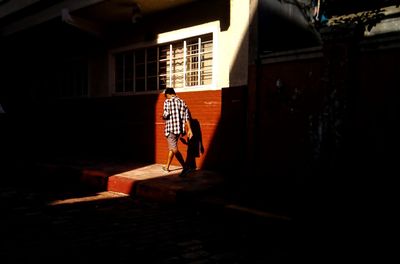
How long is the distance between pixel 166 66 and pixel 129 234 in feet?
19.3

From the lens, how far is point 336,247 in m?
4.07

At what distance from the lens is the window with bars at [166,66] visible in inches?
338

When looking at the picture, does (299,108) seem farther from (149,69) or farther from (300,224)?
(149,69)

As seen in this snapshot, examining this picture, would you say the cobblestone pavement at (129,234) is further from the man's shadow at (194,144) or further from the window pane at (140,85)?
the window pane at (140,85)

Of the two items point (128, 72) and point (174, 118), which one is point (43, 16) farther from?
point (174, 118)

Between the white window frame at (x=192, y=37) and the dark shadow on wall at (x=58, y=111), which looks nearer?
the white window frame at (x=192, y=37)

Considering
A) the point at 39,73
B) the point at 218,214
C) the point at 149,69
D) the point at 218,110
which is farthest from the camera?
the point at 39,73

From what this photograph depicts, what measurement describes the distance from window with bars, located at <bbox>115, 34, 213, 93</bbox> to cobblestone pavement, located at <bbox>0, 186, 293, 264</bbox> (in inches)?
149

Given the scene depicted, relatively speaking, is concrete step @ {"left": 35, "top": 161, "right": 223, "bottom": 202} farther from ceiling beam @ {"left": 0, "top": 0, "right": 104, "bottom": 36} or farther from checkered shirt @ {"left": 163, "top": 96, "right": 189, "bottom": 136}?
ceiling beam @ {"left": 0, "top": 0, "right": 104, "bottom": 36}

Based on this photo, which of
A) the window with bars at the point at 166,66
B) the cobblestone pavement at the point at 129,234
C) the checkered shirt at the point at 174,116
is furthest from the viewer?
the window with bars at the point at 166,66

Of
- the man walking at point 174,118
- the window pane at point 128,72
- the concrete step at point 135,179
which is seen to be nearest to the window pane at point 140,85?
the window pane at point 128,72

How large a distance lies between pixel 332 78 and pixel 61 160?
7790 millimetres

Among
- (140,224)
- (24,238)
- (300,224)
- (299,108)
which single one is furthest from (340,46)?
(24,238)

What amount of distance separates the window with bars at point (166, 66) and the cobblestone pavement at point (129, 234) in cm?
378
